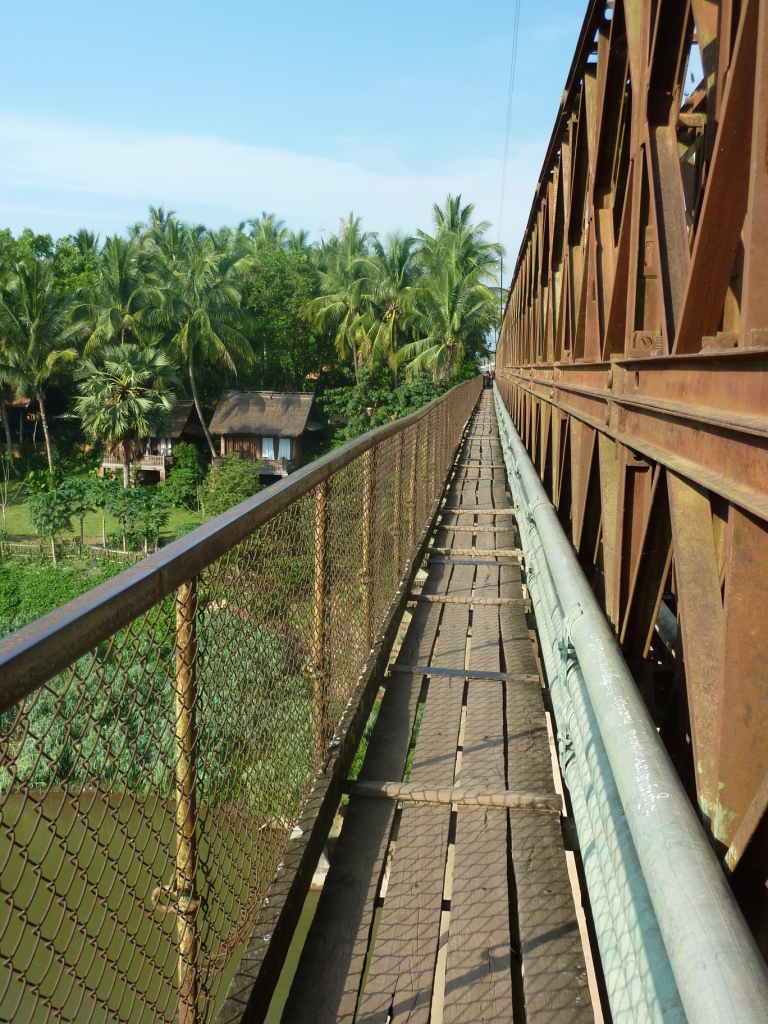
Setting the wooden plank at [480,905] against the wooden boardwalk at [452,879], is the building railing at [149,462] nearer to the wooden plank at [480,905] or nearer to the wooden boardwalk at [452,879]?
the wooden boardwalk at [452,879]

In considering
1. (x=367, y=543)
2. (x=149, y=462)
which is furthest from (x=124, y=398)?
(x=367, y=543)

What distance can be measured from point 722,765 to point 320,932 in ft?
4.73

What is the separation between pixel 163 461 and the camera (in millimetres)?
42438

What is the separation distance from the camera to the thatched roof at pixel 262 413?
43.2 m

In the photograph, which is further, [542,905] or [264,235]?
[264,235]

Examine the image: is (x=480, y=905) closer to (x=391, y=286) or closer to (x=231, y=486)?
(x=231, y=486)

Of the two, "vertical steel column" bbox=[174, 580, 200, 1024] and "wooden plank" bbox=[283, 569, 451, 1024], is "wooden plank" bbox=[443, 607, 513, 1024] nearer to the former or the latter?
"wooden plank" bbox=[283, 569, 451, 1024]

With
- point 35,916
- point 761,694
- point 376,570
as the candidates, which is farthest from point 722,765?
point 35,916

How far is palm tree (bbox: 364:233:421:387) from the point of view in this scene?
4044 centimetres

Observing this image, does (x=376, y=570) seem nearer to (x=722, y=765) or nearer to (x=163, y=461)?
(x=722, y=765)

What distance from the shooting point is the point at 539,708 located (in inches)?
159

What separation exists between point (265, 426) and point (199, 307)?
692cm

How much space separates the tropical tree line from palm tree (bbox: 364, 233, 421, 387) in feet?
0.23

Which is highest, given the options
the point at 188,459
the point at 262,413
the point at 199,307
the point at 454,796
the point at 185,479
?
the point at 199,307
